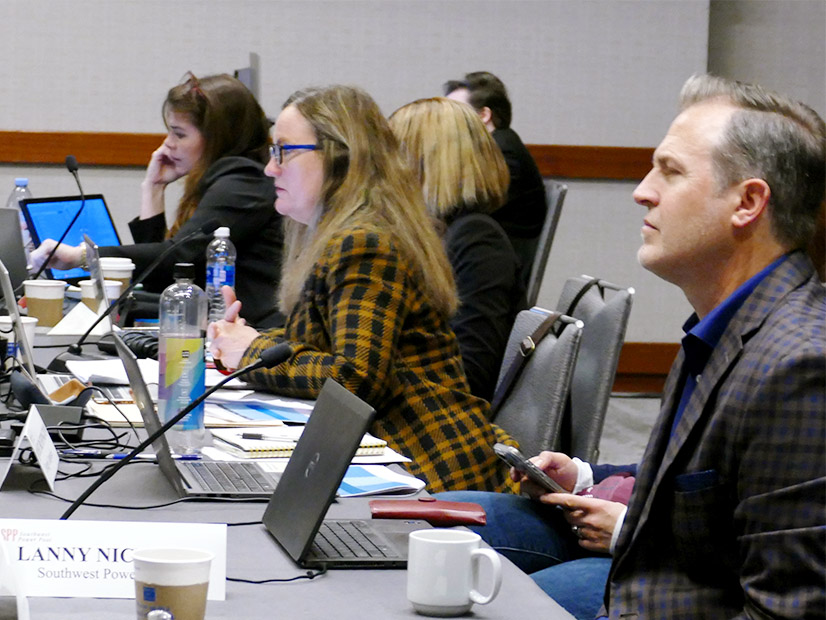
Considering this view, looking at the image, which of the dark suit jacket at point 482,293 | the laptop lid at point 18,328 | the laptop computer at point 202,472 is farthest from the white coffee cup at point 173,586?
the dark suit jacket at point 482,293

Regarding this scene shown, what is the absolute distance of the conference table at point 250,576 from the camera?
1.11 m

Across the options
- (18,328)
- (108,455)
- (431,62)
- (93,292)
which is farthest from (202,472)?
(431,62)

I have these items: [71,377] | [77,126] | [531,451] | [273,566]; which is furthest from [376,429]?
[77,126]

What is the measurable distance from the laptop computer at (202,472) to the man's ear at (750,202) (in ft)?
2.28

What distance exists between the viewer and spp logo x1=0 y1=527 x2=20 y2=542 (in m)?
1.17

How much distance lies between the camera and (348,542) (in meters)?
1.32

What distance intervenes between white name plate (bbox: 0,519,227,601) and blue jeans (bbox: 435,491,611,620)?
2.38 feet

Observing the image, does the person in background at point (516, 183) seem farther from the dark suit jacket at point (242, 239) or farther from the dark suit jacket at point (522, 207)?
the dark suit jacket at point (242, 239)

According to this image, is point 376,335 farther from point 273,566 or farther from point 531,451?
point 273,566

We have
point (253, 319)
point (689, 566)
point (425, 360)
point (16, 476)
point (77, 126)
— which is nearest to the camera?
point (689, 566)

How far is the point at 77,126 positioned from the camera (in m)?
5.62

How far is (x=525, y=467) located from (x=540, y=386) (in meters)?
0.61

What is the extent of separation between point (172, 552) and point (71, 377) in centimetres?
135

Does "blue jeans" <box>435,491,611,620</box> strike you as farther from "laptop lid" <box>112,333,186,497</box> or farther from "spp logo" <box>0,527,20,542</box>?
"spp logo" <box>0,527,20,542</box>
